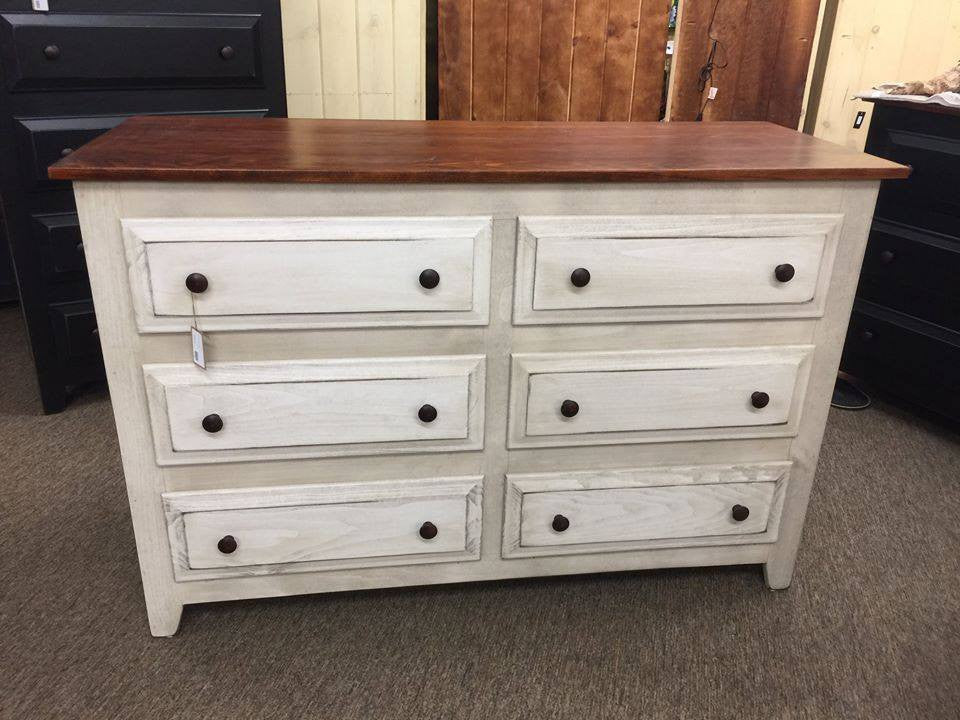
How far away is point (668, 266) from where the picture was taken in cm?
142

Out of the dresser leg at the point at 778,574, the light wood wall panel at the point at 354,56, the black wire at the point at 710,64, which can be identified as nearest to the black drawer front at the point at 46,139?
the light wood wall panel at the point at 354,56

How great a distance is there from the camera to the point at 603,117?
294 centimetres

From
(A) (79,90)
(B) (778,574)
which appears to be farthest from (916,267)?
(A) (79,90)

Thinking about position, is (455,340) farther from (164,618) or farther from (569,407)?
(164,618)

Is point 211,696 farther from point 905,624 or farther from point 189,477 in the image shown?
point 905,624

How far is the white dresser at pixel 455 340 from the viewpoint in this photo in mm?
1310

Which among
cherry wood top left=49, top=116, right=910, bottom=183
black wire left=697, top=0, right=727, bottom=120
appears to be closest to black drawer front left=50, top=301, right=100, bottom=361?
cherry wood top left=49, top=116, right=910, bottom=183

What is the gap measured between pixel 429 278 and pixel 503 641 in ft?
2.33

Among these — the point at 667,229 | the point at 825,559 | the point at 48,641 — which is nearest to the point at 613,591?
the point at 825,559

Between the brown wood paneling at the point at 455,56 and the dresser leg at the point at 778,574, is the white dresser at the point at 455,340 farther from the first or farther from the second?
the brown wood paneling at the point at 455,56

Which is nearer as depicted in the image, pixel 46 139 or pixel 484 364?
pixel 484 364

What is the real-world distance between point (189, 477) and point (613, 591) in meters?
0.86

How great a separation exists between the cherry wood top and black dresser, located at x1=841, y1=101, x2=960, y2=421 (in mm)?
765

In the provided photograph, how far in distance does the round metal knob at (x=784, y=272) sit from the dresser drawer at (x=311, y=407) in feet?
1.72
